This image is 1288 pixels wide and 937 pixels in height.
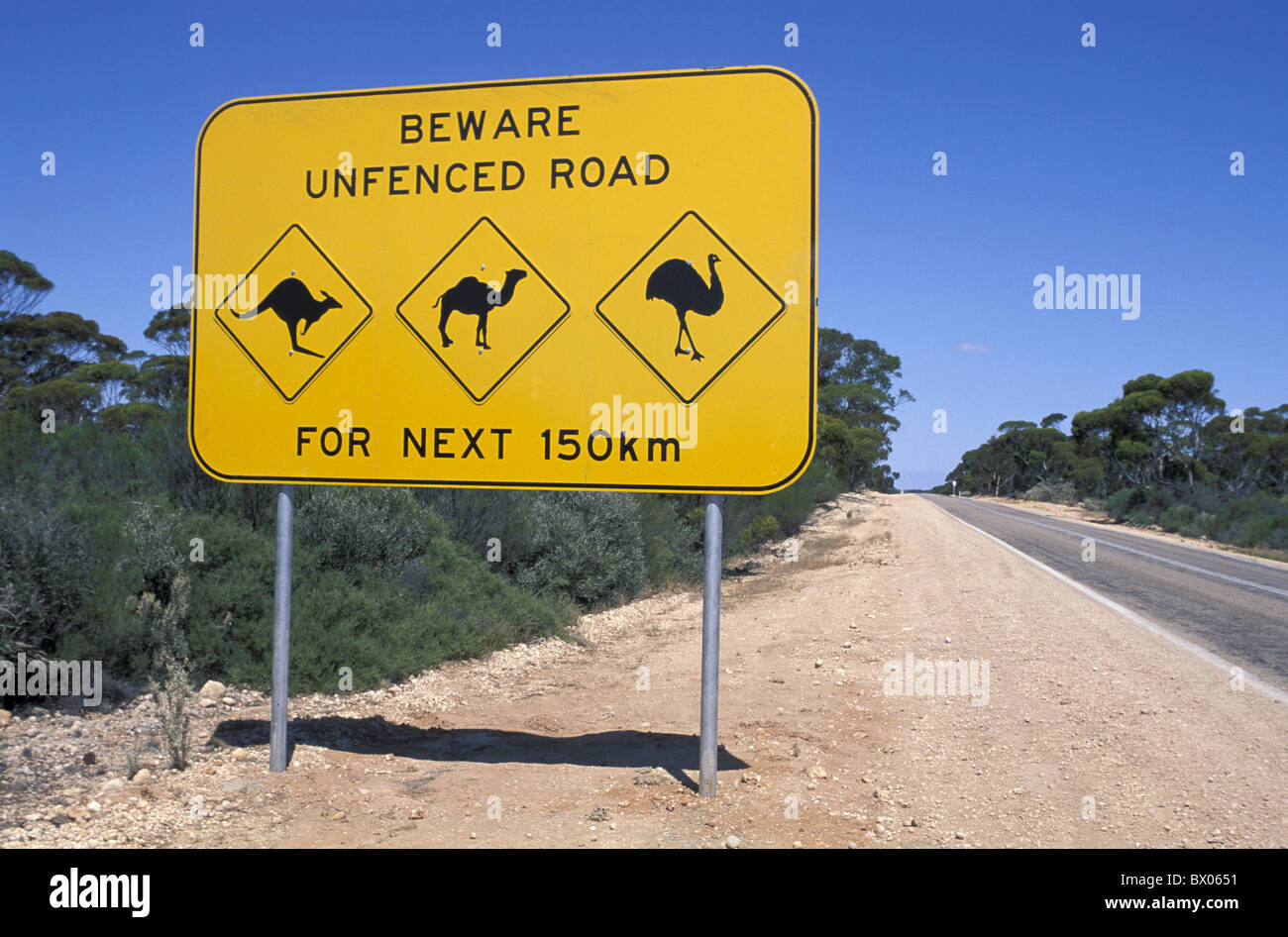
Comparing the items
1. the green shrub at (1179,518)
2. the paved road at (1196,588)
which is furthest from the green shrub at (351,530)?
the green shrub at (1179,518)

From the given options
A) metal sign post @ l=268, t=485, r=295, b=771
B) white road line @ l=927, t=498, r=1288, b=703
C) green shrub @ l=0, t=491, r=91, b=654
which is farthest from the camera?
white road line @ l=927, t=498, r=1288, b=703

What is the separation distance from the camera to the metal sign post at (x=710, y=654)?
4590mm

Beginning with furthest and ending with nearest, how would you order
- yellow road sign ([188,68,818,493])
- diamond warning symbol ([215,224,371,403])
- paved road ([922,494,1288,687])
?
paved road ([922,494,1288,687]), diamond warning symbol ([215,224,371,403]), yellow road sign ([188,68,818,493])

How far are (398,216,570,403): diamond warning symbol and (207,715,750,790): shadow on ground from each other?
2.30m

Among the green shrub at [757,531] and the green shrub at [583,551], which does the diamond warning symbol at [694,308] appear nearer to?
the green shrub at [583,551]

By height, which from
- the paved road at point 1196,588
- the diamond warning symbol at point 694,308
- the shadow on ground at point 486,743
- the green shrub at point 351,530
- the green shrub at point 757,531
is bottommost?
the shadow on ground at point 486,743

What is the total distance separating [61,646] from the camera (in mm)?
6430

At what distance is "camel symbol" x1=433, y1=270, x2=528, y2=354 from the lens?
5172mm

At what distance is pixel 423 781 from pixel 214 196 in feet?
12.6

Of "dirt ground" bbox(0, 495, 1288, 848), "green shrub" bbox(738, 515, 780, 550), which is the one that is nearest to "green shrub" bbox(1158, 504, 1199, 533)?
"green shrub" bbox(738, 515, 780, 550)

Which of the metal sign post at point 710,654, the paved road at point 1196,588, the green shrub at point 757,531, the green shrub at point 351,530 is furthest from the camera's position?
the green shrub at point 757,531

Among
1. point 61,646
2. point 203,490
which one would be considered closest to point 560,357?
point 61,646

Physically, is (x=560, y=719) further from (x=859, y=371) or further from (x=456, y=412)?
(x=859, y=371)

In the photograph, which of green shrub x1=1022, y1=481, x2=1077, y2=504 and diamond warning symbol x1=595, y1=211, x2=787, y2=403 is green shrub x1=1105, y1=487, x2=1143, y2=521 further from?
diamond warning symbol x1=595, y1=211, x2=787, y2=403
